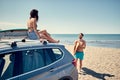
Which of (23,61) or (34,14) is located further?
(34,14)

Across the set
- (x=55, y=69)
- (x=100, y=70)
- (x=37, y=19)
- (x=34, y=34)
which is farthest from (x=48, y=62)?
(x=100, y=70)

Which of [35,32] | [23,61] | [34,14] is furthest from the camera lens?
[34,14]

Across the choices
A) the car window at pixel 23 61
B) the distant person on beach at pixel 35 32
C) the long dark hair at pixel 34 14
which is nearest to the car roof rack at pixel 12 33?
the distant person on beach at pixel 35 32

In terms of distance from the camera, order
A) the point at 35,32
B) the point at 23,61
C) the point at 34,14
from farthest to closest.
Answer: the point at 34,14 < the point at 35,32 < the point at 23,61

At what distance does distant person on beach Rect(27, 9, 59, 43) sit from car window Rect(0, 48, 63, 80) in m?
1.25

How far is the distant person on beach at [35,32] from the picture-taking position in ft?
19.8

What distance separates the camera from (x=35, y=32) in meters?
6.08

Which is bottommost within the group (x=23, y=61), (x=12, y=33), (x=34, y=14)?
(x=23, y=61)

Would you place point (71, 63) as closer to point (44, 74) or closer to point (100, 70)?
point (44, 74)

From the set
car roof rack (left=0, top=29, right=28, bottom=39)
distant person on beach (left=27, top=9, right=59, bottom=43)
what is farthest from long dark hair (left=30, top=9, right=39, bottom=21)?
car roof rack (left=0, top=29, right=28, bottom=39)

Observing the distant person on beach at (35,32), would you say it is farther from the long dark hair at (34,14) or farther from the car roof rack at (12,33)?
the car roof rack at (12,33)

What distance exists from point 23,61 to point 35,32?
201cm

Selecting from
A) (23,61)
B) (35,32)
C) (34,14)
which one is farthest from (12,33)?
(23,61)

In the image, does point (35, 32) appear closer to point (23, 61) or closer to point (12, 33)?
point (12, 33)
